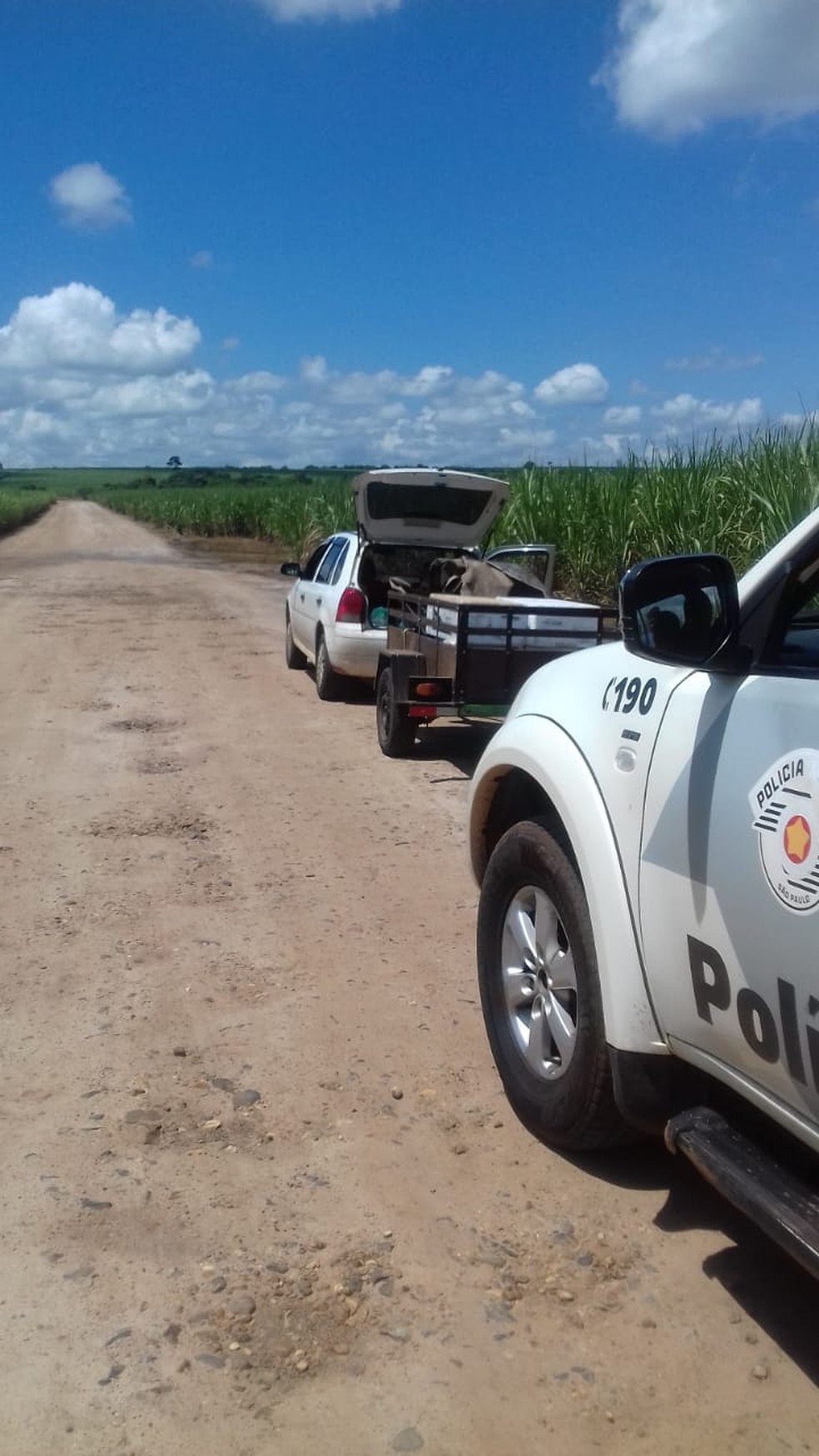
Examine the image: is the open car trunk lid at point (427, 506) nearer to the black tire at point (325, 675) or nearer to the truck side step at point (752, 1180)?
the black tire at point (325, 675)

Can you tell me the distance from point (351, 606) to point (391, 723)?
7.26ft

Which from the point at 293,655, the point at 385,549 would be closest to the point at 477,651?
the point at 385,549

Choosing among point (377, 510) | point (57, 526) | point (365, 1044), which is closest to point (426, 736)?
point (377, 510)

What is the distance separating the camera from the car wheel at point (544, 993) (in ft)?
11.1

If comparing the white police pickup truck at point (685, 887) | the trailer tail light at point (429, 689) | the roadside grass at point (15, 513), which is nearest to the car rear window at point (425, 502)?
the trailer tail light at point (429, 689)

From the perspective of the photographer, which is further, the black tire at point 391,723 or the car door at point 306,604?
the car door at point 306,604

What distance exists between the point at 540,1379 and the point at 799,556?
6.35 feet

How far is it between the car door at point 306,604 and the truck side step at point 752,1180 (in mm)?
9447

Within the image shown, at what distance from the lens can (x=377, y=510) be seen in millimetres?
10695

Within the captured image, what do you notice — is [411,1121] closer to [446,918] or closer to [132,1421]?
[132,1421]

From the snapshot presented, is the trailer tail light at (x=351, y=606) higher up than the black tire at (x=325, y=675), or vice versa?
the trailer tail light at (x=351, y=606)

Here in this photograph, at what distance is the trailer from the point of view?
8.30 metres

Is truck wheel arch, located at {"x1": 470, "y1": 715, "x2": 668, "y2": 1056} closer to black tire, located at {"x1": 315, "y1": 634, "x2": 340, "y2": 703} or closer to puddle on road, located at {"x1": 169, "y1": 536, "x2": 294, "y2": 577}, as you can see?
black tire, located at {"x1": 315, "y1": 634, "x2": 340, "y2": 703}

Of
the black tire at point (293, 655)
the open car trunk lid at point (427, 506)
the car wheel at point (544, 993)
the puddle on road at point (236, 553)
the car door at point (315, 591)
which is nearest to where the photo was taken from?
the car wheel at point (544, 993)
